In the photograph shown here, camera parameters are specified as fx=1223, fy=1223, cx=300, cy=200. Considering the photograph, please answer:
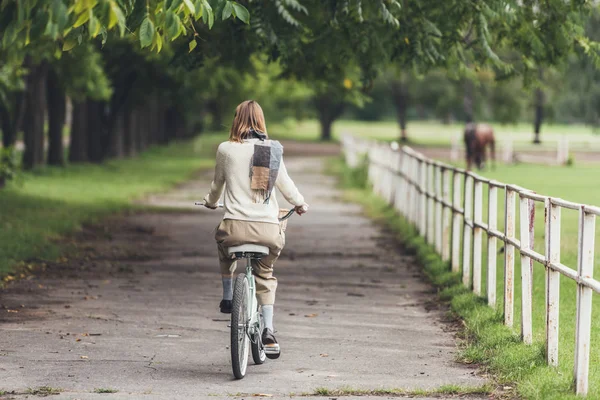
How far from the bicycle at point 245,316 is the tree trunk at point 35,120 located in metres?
21.8

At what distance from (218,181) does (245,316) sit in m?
0.94

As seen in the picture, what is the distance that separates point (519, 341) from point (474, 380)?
1109 mm

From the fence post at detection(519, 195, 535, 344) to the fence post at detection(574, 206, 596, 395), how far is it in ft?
4.91

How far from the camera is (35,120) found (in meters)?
31.2

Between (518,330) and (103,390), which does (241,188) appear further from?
(518,330)

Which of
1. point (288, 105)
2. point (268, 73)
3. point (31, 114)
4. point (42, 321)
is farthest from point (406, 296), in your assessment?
point (288, 105)

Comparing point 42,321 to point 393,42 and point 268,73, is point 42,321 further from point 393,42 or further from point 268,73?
point 268,73

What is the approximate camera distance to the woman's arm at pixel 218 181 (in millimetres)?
8141

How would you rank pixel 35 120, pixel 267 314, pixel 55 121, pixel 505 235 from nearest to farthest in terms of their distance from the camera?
pixel 267 314, pixel 505 235, pixel 35 120, pixel 55 121

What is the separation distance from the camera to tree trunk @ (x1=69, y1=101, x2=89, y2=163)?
3659 cm

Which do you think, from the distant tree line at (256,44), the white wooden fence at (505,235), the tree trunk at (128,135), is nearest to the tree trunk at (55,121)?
the distant tree line at (256,44)

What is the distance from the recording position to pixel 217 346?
945 cm

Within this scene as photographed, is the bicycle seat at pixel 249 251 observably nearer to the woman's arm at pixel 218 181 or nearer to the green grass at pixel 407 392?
the woman's arm at pixel 218 181

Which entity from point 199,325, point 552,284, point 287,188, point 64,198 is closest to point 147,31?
point 287,188
